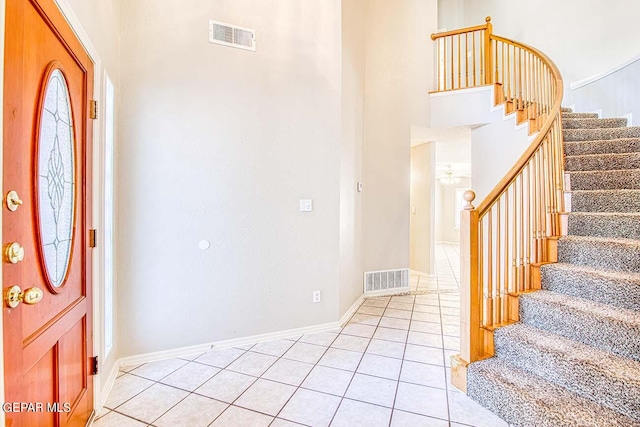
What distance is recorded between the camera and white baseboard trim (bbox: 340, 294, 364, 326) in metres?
3.21

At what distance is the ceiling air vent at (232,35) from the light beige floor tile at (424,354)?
2974 mm

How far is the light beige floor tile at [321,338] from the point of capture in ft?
9.07

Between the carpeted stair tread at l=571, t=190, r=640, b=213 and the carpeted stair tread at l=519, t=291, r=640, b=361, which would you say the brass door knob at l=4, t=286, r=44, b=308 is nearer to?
the carpeted stair tread at l=519, t=291, r=640, b=361

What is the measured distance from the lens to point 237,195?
104 inches

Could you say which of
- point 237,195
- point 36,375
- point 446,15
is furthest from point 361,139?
point 446,15

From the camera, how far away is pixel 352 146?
3.55 m

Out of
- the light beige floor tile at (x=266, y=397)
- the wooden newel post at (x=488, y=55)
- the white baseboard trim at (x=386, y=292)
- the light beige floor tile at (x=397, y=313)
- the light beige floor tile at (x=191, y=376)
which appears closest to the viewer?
the light beige floor tile at (x=266, y=397)

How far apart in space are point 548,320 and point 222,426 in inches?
83.0

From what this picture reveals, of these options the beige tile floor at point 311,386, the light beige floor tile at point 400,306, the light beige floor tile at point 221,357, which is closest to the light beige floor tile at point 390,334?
the beige tile floor at point 311,386

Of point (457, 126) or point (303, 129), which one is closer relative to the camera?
point (303, 129)

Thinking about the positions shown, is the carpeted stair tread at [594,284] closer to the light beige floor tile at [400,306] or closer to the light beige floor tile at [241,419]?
the light beige floor tile at [400,306]

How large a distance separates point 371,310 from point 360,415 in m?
1.88

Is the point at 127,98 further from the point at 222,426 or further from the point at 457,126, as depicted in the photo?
the point at 457,126

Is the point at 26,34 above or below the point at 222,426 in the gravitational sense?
above
